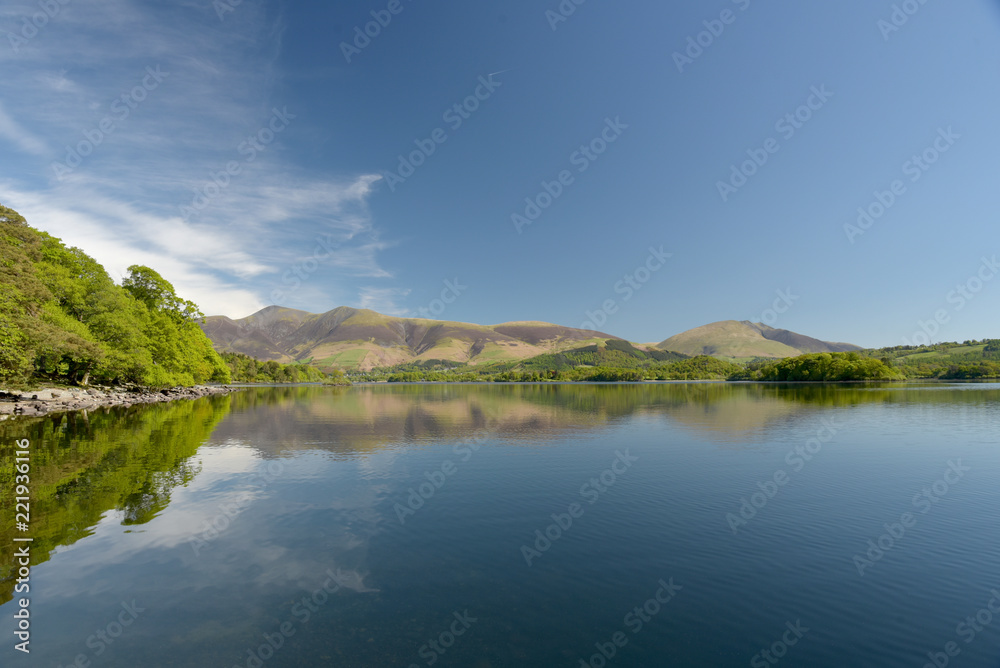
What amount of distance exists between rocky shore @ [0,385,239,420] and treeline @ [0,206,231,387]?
1.79 meters

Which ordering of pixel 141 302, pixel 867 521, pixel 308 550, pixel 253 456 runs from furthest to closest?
pixel 141 302
pixel 253 456
pixel 867 521
pixel 308 550

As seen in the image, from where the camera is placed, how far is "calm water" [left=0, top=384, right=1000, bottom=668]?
9836mm

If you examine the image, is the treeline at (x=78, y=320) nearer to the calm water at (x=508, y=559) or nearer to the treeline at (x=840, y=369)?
the calm water at (x=508, y=559)

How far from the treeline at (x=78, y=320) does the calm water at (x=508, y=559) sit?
20.9 meters

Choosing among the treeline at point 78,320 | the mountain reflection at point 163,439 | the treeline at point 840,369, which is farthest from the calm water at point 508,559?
the treeline at point 840,369

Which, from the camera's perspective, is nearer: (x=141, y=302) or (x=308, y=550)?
(x=308, y=550)

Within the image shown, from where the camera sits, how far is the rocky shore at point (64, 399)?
159 ft

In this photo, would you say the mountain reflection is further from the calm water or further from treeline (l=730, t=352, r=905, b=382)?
treeline (l=730, t=352, r=905, b=382)

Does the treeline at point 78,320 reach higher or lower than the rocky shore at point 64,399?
higher

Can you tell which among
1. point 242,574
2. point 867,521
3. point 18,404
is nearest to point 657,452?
point 867,521

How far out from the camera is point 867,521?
1770 cm

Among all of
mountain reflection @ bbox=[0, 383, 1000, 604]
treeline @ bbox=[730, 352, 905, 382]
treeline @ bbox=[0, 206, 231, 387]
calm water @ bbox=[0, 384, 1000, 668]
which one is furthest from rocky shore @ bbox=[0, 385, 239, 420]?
treeline @ bbox=[730, 352, 905, 382]

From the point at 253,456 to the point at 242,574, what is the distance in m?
19.6

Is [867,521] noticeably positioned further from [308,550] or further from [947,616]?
[308,550]
